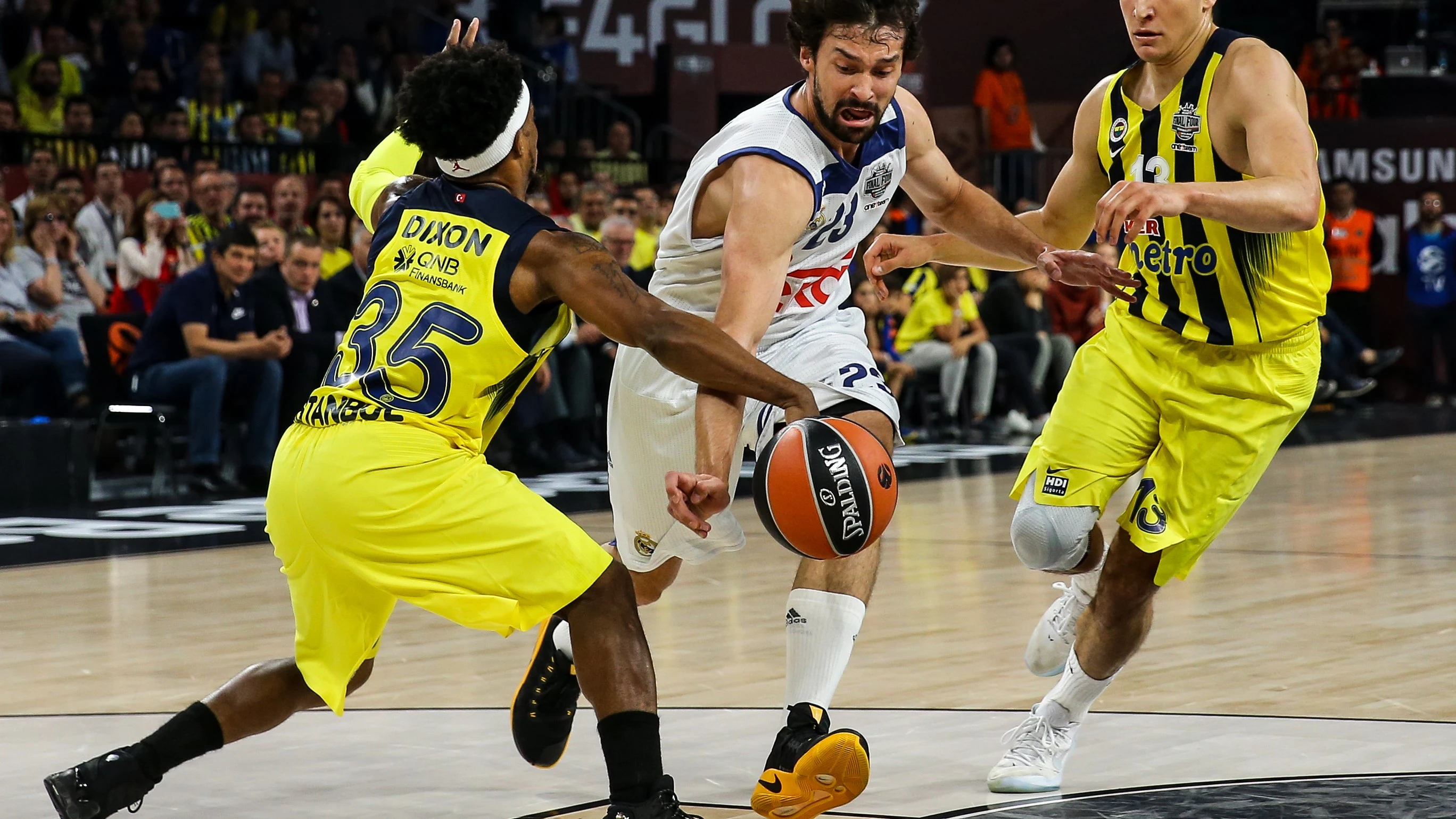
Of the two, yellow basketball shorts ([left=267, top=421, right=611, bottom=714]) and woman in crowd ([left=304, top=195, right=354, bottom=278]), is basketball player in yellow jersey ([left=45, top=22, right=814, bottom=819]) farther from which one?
woman in crowd ([left=304, top=195, right=354, bottom=278])

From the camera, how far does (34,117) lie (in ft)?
43.1

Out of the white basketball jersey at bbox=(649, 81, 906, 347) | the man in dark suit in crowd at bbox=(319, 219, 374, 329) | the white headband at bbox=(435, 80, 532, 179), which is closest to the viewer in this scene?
the white headband at bbox=(435, 80, 532, 179)

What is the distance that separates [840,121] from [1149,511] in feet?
3.80

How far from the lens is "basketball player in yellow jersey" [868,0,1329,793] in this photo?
4.20 m

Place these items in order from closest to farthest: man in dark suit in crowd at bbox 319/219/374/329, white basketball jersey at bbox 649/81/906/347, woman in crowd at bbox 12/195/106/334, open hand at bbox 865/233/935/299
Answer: white basketball jersey at bbox 649/81/906/347
open hand at bbox 865/233/935/299
woman in crowd at bbox 12/195/106/334
man in dark suit in crowd at bbox 319/219/374/329

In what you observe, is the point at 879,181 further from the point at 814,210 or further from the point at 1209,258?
the point at 1209,258

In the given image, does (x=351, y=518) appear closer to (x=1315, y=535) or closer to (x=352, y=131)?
(x=1315, y=535)

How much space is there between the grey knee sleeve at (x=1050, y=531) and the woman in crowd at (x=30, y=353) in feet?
23.8

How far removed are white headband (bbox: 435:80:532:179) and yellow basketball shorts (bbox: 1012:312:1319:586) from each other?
1.44 metres

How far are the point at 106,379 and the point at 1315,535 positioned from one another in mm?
6344

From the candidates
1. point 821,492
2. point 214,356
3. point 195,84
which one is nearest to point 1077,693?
point 821,492

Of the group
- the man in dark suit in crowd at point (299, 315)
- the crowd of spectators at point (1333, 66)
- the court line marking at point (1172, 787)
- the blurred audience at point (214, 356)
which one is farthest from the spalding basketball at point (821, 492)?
the crowd of spectators at point (1333, 66)

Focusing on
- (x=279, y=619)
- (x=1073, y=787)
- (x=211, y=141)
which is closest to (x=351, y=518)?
(x=1073, y=787)

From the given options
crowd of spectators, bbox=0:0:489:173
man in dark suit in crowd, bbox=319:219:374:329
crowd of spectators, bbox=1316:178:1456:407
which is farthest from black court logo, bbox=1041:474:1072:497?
crowd of spectators, bbox=1316:178:1456:407
